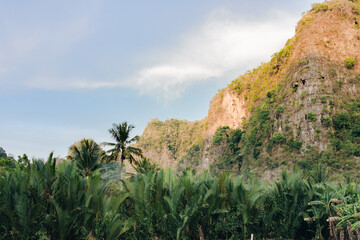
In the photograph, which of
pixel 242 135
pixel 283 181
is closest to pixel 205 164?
pixel 242 135

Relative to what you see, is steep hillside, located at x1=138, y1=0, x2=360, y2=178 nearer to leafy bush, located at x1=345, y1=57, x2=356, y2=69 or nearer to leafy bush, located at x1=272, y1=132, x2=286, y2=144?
leafy bush, located at x1=345, y1=57, x2=356, y2=69

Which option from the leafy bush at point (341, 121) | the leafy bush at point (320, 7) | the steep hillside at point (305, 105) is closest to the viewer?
the leafy bush at point (341, 121)

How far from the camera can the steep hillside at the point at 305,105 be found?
134ft

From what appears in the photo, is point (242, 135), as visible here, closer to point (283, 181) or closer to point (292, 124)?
point (292, 124)

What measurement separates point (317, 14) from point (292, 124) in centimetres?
2119

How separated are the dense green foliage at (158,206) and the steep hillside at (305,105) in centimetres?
2887

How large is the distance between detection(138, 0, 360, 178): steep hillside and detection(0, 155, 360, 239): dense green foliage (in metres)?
28.9

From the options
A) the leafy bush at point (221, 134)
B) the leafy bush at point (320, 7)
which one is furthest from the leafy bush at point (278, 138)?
the leafy bush at point (320, 7)

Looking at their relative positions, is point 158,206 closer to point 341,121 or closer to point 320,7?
point 341,121

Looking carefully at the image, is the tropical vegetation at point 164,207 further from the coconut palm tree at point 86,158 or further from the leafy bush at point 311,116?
the leafy bush at point 311,116

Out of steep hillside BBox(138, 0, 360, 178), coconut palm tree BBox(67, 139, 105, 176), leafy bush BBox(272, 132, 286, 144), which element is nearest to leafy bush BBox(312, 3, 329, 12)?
steep hillside BBox(138, 0, 360, 178)

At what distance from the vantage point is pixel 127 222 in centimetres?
1032

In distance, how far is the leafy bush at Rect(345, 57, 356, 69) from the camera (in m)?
45.1

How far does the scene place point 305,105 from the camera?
45.3 meters
